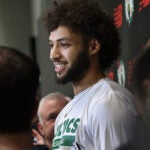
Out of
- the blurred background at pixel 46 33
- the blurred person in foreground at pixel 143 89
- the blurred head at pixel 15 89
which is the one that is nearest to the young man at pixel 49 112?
the blurred background at pixel 46 33

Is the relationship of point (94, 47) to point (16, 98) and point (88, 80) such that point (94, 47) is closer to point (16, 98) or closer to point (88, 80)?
point (88, 80)

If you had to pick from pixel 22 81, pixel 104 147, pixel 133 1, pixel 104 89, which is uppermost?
pixel 133 1

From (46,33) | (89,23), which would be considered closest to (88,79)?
(89,23)

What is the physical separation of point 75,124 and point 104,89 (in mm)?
156

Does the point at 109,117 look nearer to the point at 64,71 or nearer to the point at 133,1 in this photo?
the point at 64,71

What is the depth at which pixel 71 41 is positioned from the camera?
1.83 m

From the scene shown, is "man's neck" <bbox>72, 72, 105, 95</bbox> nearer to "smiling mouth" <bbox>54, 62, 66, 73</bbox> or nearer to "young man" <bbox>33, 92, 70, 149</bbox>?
"smiling mouth" <bbox>54, 62, 66, 73</bbox>

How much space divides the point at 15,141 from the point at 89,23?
930 mm

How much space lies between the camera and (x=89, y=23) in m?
1.91

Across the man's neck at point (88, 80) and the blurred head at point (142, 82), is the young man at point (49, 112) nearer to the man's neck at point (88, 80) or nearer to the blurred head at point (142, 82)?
the man's neck at point (88, 80)

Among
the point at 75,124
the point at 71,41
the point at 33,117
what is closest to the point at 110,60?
the point at 71,41

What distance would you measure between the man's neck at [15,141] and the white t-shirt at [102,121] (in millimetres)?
451

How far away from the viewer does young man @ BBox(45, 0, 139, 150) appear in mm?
1536

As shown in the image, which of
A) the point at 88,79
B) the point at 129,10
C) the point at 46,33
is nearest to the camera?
the point at 88,79
